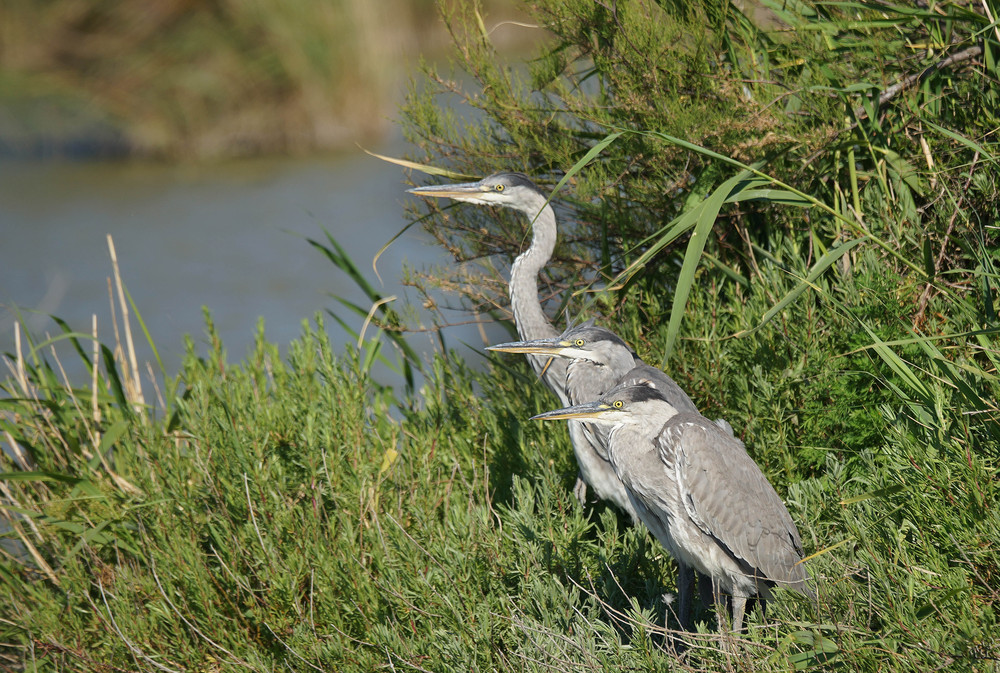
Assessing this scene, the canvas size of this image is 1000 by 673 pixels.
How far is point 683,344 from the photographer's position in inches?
155

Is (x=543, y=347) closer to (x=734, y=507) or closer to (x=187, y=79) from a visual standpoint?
(x=734, y=507)

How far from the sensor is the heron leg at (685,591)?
10.3ft

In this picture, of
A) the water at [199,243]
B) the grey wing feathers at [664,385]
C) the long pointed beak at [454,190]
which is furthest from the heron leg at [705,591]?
the water at [199,243]

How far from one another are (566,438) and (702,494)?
3.79ft

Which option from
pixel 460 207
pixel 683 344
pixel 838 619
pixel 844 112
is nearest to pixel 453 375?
pixel 460 207

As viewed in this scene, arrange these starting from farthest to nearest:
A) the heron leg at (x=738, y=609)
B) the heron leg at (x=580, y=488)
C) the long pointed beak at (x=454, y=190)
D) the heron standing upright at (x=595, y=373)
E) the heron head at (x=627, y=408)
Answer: the long pointed beak at (x=454, y=190) < the heron leg at (x=580, y=488) < the heron standing upright at (x=595, y=373) < the heron head at (x=627, y=408) < the heron leg at (x=738, y=609)

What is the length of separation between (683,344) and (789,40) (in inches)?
55.2

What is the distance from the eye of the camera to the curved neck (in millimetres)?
4312

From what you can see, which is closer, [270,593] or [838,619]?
[838,619]

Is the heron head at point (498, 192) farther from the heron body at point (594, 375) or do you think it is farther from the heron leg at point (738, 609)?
the heron leg at point (738, 609)

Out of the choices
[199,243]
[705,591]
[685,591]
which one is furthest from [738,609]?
[199,243]

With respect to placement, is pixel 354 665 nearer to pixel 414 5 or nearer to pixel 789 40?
pixel 789 40

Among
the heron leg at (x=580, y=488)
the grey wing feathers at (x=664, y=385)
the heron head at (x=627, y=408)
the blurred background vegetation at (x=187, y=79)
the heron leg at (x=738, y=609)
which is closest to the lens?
the heron leg at (x=738, y=609)

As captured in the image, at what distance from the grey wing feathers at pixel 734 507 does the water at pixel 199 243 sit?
13.0 ft
